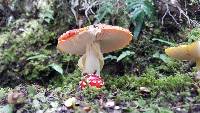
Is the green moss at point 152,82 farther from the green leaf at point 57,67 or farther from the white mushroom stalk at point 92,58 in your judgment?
the green leaf at point 57,67

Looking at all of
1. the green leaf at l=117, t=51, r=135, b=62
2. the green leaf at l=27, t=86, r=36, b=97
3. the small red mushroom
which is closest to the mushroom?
the small red mushroom

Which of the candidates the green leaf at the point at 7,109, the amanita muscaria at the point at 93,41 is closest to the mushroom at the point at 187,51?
the amanita muscaria at the point at 93,41

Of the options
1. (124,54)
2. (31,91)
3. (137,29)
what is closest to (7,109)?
(31,91)

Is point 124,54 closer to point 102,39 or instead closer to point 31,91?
point 102,39

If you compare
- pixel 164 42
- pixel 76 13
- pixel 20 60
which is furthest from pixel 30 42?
pixel 164 42

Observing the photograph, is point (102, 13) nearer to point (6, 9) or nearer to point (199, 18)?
point (199, 18)

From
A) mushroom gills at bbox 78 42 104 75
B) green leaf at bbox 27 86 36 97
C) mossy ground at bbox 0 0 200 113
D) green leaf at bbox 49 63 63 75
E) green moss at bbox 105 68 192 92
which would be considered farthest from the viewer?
green leaf at bbox 49 63 63 75

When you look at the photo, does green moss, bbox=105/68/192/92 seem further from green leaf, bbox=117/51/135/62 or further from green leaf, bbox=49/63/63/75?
green leaf, bbox=49/63/63/75
